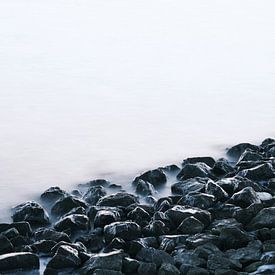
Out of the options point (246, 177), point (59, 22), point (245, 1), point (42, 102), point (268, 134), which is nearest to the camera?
point (246, 177)

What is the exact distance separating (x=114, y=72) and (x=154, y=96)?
2.84m

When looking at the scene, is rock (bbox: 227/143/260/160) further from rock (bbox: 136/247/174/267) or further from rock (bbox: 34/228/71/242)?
rock (bbox: 136/247/174/267)

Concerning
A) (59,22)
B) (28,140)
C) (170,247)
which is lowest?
(170,247)

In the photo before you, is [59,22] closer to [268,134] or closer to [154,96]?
[154,96]

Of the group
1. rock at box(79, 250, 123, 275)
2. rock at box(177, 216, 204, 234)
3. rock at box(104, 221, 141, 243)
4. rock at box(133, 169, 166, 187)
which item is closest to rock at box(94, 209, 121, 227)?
rock at box(104, 221, 141, 243)

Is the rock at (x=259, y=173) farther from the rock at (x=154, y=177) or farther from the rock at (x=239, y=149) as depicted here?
the rock at (x=239, y=149)

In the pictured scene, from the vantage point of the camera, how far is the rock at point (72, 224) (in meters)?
8.55

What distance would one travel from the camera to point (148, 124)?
1351cm

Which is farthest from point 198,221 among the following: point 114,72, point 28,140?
point 114,72

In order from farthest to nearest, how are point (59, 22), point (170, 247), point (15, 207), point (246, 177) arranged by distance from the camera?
1. point (59, 22)
2. point (246, 177)
3. point (15, 207)
4. point (170, 247)

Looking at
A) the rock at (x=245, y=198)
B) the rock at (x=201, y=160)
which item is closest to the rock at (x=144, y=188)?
the rock at (x=201, y=160)

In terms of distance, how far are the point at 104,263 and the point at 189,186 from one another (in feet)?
9.35

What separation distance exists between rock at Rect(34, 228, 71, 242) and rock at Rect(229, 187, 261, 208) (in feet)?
6.81

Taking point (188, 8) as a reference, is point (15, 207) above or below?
below
